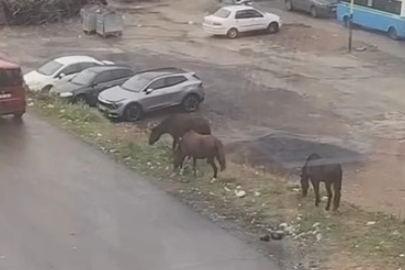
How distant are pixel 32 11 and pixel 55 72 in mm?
14428

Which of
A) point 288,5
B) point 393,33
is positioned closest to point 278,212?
point 393,33

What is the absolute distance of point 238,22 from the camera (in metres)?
37.5

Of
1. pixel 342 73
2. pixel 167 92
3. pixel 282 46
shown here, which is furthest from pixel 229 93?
pixel 282 46

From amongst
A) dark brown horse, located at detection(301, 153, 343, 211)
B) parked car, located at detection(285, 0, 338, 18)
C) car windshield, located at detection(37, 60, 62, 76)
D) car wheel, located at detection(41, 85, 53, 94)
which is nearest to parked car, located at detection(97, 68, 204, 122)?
car wheel, located at detection(41, 85, 53, 94)

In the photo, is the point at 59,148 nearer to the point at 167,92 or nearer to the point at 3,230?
the point at 3,230

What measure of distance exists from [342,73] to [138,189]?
53.8ft

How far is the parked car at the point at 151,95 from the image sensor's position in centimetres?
2433

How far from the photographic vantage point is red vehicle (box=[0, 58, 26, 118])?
825 inches

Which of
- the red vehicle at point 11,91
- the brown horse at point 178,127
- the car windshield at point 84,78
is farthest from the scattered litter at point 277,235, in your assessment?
the car windshield at point 84,78

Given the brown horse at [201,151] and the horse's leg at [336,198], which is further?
the brown horse at [201,151]

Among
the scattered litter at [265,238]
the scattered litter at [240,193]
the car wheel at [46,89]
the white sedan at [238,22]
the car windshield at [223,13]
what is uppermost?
the scattered litter at [265,238]

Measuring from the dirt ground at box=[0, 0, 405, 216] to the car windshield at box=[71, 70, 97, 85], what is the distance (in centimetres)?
312

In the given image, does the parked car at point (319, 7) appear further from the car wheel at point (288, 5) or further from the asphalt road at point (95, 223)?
the asphalt road at point (95, 223)

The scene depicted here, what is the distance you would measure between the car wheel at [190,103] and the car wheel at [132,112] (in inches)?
57.9
